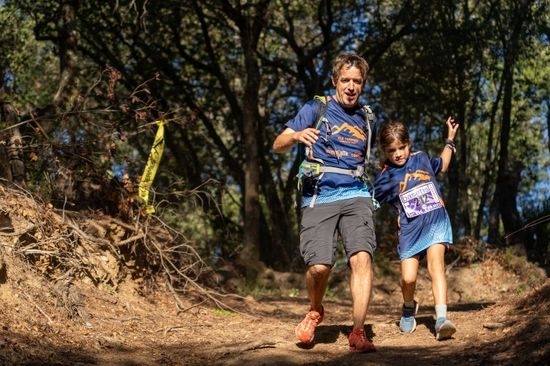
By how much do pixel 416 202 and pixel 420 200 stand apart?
0.03m

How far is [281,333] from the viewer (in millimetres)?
6723

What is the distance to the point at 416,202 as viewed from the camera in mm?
6215

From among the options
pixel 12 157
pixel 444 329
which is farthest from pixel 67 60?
pixel 444 329

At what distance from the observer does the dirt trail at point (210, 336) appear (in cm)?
525

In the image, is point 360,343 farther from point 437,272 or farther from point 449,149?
point 449,149

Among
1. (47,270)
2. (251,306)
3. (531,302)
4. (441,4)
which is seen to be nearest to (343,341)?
(531,302)

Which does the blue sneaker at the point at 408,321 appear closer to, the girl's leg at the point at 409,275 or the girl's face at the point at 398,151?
the girl's leg at the point at 409,275

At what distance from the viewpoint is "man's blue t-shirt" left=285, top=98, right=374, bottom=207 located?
18.7ft

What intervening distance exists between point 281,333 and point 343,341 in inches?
29.2

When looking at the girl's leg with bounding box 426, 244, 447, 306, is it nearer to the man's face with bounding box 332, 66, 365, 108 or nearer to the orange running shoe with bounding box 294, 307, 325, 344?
the orange running shoe with bounding box 294, 307, 325, 344

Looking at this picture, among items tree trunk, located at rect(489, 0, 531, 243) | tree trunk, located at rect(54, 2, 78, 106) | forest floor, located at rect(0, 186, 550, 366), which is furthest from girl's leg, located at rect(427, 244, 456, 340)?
tree trunk, located at rect(489, 0, 531, 243)

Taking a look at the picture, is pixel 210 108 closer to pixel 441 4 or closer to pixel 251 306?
pixel 441 4

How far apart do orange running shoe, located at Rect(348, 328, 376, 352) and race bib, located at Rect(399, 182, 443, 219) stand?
1126 mm

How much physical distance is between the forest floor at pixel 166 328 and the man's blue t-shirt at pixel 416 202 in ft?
2.41
